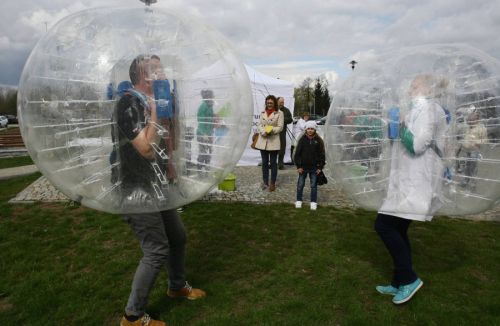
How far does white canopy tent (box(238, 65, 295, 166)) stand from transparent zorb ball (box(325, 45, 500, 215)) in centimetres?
725

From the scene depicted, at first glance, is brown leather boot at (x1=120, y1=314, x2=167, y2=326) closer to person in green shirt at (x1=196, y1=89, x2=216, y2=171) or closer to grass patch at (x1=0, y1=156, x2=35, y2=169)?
person in green shirt at (x1=196, y1=89, x2=216, y2=171)

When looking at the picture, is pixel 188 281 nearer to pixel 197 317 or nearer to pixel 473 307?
pixel 197 317

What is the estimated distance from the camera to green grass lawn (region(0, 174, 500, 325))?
3.27m

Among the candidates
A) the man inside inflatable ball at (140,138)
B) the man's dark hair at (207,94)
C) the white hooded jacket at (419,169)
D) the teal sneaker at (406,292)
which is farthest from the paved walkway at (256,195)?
the man's dark hair at (207,94)

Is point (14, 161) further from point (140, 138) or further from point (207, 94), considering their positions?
point (207, 94)

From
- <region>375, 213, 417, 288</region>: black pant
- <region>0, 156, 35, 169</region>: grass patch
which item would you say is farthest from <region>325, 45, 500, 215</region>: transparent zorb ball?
<region>0, 156, 35, 169</region>: grass patch

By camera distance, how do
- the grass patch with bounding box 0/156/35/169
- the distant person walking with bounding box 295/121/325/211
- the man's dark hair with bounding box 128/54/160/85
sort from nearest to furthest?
the man's dark hair with bounding box 128/54/160/85
the distant person walking with bounding box 295/121/325/211
the grass patch with bounding box 0/156/35/169

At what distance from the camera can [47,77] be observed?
2.36 m

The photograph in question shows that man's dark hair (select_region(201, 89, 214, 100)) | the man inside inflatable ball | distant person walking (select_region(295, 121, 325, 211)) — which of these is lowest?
distant person walking (select_region(295, 121, 325, 211))

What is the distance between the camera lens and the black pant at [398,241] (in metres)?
3.33

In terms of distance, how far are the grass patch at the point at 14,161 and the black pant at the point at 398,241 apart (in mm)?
12035

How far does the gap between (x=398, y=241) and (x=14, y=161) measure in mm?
13340

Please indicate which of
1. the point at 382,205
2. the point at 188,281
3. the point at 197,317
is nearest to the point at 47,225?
the point at 188,281

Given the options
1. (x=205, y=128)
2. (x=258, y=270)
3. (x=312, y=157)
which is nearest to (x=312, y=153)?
(x=312, y=157)
